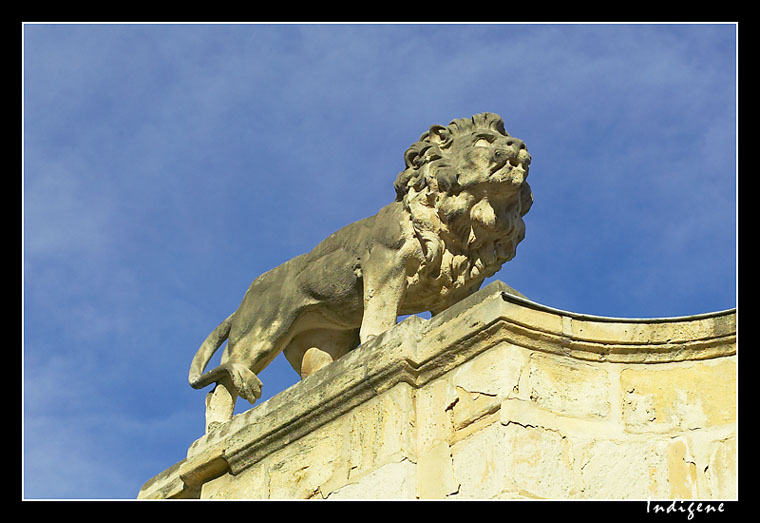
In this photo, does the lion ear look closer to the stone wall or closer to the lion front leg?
the lion front leg

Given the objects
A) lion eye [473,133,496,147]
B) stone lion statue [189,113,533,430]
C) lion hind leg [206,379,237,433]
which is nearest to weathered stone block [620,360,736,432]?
stone lion statue [189,113,533,430]

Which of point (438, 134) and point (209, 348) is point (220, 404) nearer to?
point (209, 348)

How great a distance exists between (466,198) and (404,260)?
510mm

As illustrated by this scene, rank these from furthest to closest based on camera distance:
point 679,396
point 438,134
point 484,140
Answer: point 438,134, point 484,140, point 679,396

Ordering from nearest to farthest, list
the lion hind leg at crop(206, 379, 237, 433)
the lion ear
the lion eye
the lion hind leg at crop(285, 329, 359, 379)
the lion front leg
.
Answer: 1. the lion front leg
2. the lion eye
3. the lion ear
4. the lion hind leg at crop(206, 379, 237, 433)
5. the lion hind leg at crop(285, 329, 359, 379)

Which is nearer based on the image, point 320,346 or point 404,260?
point 404,260

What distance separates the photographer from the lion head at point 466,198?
9.02 metres

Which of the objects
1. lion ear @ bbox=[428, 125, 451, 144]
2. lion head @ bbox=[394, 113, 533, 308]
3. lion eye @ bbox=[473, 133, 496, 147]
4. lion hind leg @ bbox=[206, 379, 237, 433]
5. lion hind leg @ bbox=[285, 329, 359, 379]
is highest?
lion ear @ bbox=[428, 125, 451, 144]

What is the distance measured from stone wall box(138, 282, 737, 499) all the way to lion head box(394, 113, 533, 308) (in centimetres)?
105

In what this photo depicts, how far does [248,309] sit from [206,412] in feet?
2.43

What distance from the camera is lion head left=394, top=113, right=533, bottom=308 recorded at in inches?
355

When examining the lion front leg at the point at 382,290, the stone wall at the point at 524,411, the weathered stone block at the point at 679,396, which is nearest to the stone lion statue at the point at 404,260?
the lion front leg at the point at 382,290

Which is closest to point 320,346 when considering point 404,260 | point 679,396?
point 404,260

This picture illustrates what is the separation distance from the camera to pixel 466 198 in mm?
9016
